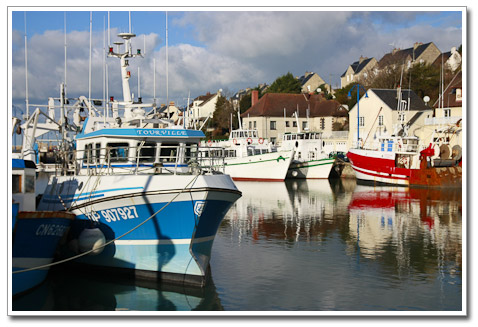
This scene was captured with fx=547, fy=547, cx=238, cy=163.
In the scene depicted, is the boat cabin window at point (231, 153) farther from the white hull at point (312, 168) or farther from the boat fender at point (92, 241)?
the boat fender at point (92, 241)

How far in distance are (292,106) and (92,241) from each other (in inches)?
2554

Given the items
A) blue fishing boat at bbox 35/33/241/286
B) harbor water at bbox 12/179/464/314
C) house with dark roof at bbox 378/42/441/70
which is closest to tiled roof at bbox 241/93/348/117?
house with dark roof at bbox 378/42/441/70

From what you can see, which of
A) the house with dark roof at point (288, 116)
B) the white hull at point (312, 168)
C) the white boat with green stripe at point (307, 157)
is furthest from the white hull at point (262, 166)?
the house with dark roof at point (288, 116)

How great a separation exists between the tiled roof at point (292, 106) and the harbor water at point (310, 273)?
48.5 meters

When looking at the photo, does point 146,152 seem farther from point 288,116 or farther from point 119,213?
point 288,116

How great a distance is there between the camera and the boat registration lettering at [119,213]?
14.1m

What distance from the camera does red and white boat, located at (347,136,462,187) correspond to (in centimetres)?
4169

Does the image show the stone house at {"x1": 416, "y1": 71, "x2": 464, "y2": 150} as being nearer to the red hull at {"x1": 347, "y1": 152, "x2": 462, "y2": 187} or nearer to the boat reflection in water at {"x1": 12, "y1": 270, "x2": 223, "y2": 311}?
the red hull at {"x1": 347, "y1": 152, "x2": 462, "y2": 187}

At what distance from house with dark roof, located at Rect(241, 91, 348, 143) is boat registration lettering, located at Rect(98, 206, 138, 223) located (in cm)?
6015

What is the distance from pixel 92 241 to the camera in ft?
46.3

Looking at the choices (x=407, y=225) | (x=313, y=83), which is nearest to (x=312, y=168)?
(x=407, y=225)

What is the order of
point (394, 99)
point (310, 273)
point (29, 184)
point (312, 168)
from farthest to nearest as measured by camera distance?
point (394, 99)
point (312, 168)
point (310, 273)
point (29, 184)

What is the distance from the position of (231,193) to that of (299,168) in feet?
122

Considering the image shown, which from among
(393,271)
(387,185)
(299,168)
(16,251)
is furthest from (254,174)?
(16,251)
